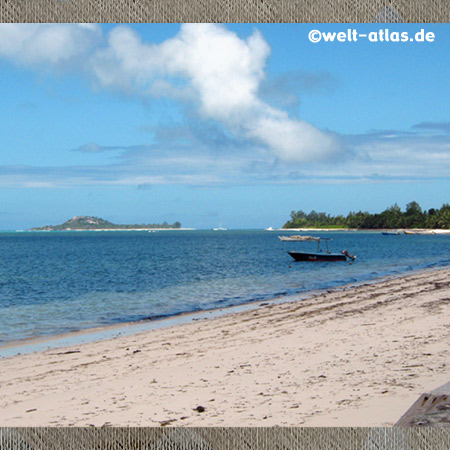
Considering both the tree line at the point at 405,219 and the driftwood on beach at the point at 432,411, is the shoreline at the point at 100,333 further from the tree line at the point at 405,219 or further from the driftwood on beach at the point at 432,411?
the tree line at the point at 405,219

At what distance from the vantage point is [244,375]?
7.45 m

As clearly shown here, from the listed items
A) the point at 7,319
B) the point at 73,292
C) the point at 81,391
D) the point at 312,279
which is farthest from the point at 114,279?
the point at 81,391

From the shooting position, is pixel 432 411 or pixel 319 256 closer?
pixel 432 411

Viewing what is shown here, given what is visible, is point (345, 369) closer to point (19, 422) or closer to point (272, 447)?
point (19, 422)

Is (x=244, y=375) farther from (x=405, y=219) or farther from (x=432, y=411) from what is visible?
(x=405, y=219)

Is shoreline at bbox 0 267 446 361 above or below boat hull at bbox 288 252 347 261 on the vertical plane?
below

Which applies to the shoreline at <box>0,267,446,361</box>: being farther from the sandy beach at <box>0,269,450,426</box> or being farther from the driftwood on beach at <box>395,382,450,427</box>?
the driftwood on beach at <box>395,382,450,427</box>

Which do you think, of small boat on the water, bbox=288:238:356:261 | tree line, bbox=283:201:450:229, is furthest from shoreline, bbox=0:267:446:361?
tree line, bbox=283:201:450:229

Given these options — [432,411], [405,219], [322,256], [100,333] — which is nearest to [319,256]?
[322,256]

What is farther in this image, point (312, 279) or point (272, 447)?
point (312, 279)

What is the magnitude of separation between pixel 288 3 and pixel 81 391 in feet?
20.4

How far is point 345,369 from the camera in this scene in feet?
24.0

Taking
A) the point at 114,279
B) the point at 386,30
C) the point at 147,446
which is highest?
the point at 386,30

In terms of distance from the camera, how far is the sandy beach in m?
5.41
